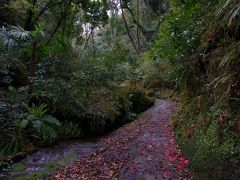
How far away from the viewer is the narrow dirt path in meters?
5.15

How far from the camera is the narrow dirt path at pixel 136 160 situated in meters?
5.15

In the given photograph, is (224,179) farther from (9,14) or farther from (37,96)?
(9,14)

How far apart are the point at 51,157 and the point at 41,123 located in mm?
1033

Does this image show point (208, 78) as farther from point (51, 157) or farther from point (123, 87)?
point (123, 87)

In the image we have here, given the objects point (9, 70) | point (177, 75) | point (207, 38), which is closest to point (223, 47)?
point (207, 38)

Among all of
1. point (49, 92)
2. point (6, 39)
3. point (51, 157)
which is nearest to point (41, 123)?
point (51, 157)

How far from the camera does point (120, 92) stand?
10875 millimetres

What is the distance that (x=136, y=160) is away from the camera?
5.82m

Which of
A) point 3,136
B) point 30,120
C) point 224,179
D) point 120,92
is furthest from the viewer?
point 120,92

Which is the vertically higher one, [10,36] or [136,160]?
[10,36]

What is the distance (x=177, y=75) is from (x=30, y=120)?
4.16 metres

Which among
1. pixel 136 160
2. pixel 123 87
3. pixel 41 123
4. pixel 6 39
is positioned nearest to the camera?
pixel 136 160

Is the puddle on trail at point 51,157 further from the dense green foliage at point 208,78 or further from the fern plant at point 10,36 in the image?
the fern plant at point 10,36

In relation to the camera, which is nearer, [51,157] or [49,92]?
[51,157]
